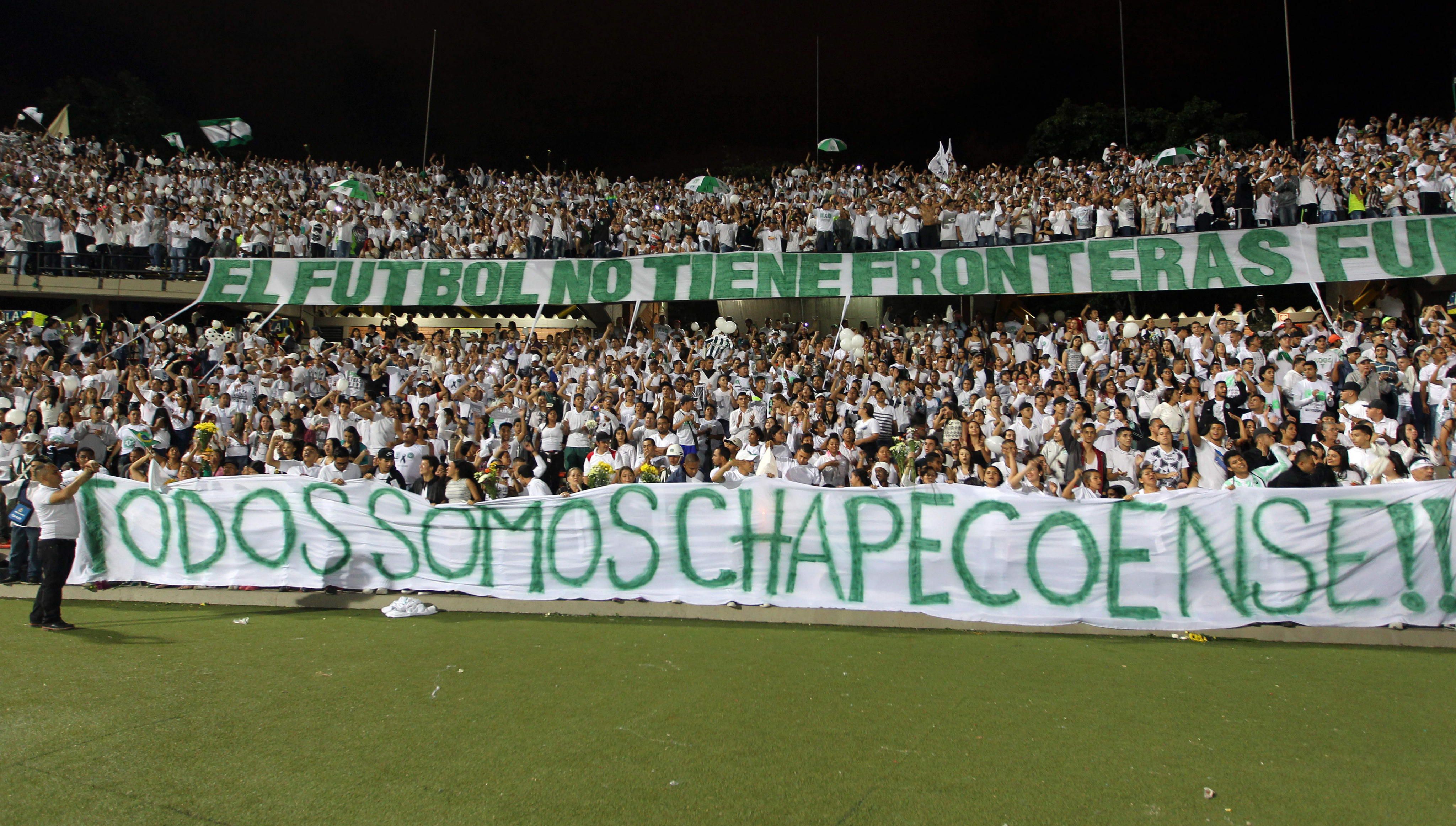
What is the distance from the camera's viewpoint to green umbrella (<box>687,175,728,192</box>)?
2533cm

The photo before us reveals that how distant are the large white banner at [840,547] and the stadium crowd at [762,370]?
21.2 inches

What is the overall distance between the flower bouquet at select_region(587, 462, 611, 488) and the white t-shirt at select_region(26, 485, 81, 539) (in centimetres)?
481

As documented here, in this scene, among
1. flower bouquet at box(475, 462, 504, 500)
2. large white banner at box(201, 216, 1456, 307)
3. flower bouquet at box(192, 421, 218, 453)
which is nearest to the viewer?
flower bouquet at box(475, 462, 504, 500)

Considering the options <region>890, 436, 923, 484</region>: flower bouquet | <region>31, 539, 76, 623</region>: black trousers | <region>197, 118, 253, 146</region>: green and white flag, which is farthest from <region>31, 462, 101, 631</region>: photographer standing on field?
<region>197, 118, 253, 146</region>: green and white flag

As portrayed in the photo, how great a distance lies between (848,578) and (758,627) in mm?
967

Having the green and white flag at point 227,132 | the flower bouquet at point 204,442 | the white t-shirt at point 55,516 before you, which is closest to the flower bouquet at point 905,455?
the white t-shirt at point 55,516

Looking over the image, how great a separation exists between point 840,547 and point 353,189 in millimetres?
20809

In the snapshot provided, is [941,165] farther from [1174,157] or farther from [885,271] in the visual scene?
[885,271]

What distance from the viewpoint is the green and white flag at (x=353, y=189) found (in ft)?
77.5

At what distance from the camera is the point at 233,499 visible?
8.92 metres

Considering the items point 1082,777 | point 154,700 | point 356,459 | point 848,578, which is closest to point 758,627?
point 848,578

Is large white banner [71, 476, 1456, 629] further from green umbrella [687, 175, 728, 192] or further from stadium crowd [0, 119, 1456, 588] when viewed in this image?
green umbrella [687, 175, 728, 192]

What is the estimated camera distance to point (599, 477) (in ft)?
33.3

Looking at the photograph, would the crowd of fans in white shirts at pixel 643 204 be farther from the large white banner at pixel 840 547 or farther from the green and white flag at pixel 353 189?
the large white banner at pixel 840 547
